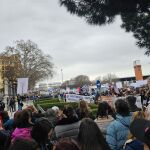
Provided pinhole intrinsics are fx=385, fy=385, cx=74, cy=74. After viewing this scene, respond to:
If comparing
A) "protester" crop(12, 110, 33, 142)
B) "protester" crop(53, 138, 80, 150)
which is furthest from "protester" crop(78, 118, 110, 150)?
"protester" crop(12, 110, 33, 142)

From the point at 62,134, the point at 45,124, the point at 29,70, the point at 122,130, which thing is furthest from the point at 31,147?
the point at 29,70

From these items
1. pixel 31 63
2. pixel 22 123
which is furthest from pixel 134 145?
pixel 31 63

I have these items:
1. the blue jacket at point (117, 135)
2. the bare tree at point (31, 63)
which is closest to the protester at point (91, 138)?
the blue jacket at point (117, 135)

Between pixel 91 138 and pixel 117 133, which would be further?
pixel 117 133

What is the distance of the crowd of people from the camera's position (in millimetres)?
2828

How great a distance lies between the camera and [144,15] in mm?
6105

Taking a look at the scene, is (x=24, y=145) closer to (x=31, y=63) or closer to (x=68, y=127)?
(x=68, y=127)

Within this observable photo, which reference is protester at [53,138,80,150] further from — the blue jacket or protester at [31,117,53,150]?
the blue jacket

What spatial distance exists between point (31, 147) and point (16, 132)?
2.60 metres

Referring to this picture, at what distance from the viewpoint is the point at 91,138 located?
12.2ft

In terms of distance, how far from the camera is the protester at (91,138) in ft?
12.0

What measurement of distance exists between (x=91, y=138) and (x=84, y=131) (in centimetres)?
14

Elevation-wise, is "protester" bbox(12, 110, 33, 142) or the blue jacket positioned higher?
"protester" bbox(12, 110, 33, 142)

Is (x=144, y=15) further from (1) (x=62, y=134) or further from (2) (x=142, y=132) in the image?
(2) (x=142, y=132)
